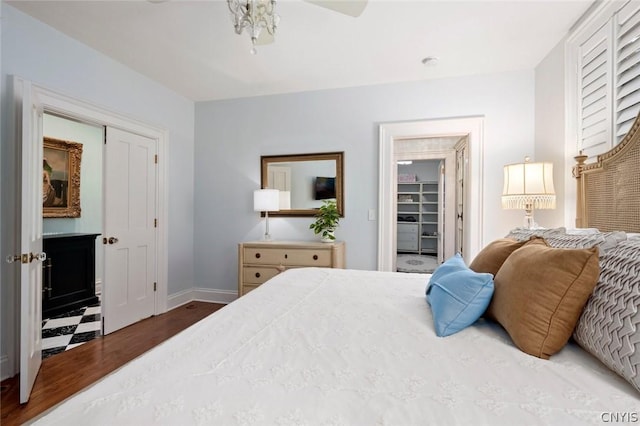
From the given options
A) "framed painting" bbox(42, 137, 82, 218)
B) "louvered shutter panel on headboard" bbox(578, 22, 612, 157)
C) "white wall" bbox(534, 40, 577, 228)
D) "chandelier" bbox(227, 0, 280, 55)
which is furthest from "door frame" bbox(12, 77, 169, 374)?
"white wall" bbox(534, 40, 577, 228)

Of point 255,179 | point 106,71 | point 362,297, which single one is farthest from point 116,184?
point 362,297

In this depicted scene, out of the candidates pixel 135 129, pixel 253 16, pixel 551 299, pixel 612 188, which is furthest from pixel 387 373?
pixel 135 129

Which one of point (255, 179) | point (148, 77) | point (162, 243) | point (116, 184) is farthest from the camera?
point (255, 179)

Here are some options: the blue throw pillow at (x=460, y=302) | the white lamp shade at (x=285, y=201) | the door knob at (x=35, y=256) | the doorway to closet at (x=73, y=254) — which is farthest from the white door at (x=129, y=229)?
the blue throw pillow at (x=460, y=302)

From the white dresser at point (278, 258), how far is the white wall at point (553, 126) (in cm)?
193

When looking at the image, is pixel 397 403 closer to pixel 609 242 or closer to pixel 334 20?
pixel 609 242

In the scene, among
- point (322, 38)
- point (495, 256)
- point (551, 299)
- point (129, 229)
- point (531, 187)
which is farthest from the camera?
point (129, 229)

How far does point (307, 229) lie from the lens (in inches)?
139

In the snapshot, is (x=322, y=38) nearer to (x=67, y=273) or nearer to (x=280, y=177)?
(x=280, y=177)

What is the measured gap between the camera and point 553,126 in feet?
8.25

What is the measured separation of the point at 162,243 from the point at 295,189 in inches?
65.0

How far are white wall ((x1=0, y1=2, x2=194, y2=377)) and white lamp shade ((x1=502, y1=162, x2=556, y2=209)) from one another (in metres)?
3.51

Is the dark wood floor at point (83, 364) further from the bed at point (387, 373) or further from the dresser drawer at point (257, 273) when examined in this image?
the bed at point (387, 373)

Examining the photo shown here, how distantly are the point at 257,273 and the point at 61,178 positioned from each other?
2.91 m
